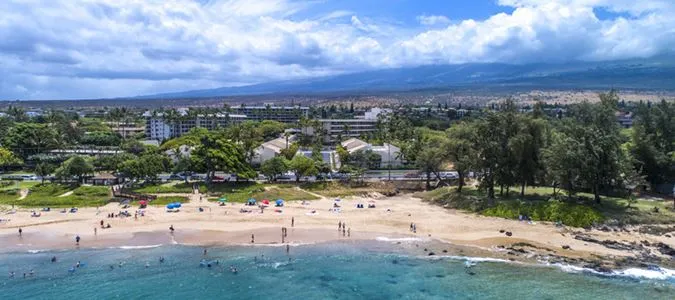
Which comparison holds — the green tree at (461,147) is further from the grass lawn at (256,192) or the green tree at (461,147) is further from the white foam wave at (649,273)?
the white foam wave at (649,273)

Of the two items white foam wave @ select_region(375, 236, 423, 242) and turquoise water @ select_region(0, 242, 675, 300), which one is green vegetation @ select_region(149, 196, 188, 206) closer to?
turquoise water @ select_region(0, 242, 675, 300)

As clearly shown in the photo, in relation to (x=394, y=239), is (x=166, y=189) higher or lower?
higher

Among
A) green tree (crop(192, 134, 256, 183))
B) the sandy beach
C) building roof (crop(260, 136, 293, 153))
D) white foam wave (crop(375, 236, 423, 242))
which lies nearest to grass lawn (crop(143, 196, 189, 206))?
the sandy beach

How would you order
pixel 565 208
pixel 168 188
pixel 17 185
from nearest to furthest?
1. pixel 565 208
2. pixel 168 188
3. pixel 17 185

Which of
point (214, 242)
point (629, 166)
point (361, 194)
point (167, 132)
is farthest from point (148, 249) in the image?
point (167, 132)

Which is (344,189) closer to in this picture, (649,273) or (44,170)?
(649,273)

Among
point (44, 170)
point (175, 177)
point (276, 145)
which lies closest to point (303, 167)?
point (175, 177)

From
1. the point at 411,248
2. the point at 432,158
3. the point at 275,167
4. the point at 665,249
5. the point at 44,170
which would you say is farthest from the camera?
the point at 44,170
